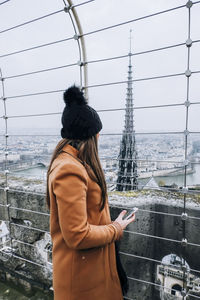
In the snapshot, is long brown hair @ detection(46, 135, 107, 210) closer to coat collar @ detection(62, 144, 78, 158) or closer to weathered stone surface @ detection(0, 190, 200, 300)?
coat collar @ detection(62, 144, 78, 158)

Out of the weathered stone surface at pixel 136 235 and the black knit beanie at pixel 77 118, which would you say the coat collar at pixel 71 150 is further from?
the weathered stone surface at pixel 136 235

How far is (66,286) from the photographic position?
1.19 m

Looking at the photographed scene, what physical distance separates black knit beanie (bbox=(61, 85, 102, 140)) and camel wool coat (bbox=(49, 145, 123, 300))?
79mm

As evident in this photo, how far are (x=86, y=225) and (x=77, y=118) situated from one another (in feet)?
1.58

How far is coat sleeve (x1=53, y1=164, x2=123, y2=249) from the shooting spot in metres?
1.01

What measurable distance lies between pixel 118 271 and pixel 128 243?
643 millimetres

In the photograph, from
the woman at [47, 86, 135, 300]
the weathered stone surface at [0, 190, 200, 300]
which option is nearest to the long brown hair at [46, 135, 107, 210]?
the woman at [47, 86, 135, 300]

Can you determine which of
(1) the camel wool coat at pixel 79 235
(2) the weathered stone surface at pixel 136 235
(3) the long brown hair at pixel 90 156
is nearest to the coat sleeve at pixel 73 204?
(1) the camel wool coat at pixel 79 235

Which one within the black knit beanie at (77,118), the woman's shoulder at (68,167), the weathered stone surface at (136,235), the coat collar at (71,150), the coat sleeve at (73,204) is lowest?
the weathered stone surface at (136,235)

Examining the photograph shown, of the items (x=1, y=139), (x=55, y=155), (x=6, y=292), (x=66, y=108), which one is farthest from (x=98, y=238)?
(x=6, y=292)

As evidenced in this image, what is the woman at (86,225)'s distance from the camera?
1109 millimetres

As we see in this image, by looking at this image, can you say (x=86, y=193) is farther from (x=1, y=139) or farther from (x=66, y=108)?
(x=1, y=139)

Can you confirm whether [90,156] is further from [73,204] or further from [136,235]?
[136,235]

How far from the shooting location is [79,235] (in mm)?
1033
